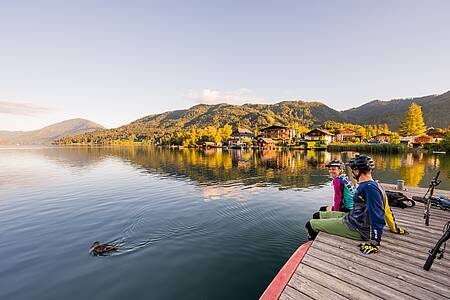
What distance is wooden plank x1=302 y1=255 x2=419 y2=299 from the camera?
368 cm

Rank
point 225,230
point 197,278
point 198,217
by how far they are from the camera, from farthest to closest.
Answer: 1. point 198,217
2. point 225,230
3. point 197,278

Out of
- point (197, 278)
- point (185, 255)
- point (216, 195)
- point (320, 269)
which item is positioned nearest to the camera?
point (320, 269)

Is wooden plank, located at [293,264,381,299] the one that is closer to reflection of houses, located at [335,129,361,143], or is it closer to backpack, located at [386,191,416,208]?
backpack, located at [386,191,416,208]

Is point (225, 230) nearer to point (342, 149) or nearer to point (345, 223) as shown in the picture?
point (345, 223)

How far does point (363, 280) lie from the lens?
405cm

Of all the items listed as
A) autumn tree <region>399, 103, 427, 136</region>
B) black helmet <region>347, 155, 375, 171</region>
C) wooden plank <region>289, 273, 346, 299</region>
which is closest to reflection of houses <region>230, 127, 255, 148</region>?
autumn tree <region>399, 103, 427, 136</region>

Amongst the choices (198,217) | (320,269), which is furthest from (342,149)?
(320,269)

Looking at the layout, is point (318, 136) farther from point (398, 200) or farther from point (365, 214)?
point (365, 214)

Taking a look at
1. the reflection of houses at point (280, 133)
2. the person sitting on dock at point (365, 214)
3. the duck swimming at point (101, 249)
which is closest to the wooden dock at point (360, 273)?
the person sitting on dock at point (365, 214)

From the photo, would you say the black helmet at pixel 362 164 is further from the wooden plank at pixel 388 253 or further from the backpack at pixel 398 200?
the backpack at pixel 398 200

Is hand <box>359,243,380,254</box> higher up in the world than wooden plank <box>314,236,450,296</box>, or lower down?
higher up

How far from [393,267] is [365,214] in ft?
3.94

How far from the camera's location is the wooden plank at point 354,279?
3676 millimetres

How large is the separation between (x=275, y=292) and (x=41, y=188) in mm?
28005
